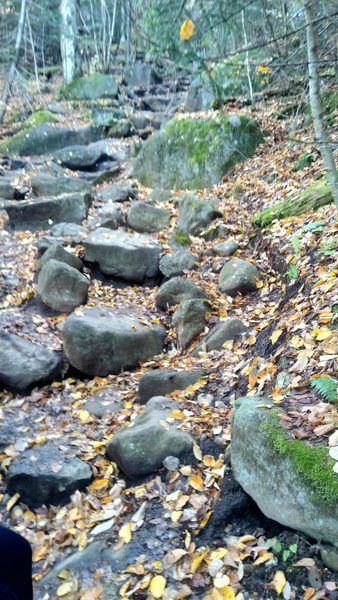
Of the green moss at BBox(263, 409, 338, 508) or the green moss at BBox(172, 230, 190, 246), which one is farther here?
the green moss at BBox(172, 230, 190, 246)

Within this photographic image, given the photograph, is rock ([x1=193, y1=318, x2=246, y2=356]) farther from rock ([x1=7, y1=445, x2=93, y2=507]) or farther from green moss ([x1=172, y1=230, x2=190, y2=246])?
green moss ([x1=172, y1=230, x2=190, y2=246])

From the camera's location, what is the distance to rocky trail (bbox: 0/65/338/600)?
3529 millimetres

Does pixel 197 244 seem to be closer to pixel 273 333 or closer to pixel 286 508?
pixel 273 333

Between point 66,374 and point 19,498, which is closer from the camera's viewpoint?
point 19,498

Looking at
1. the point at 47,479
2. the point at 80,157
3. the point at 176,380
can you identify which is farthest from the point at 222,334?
the point at 80,157

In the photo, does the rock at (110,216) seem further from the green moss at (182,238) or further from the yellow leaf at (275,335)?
the yellow leaf at (275,335)

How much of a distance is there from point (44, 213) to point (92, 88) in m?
15.8

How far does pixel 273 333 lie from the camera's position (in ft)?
18.3

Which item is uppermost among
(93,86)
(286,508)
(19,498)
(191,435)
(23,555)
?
(93,86)

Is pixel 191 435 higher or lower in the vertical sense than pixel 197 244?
lower

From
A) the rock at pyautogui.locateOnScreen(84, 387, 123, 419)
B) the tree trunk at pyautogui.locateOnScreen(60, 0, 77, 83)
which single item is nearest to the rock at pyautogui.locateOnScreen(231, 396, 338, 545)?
the rock at pyautogui.locateOnScreen(84, 387, 123, 419)

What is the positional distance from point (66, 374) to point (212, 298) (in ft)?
8.01

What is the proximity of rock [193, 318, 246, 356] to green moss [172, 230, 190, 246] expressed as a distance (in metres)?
3.29

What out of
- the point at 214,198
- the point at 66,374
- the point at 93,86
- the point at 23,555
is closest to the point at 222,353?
the point at 66,374
